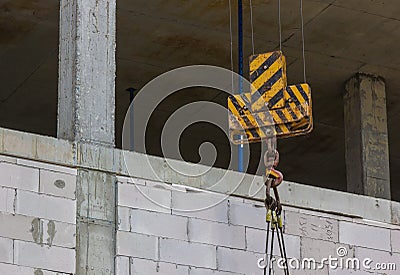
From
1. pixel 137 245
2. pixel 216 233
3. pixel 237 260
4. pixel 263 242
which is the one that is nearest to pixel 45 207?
pixel 137 245

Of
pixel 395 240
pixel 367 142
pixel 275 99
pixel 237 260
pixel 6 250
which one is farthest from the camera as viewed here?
pixel 367 142

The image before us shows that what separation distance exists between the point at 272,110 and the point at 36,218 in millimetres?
2912

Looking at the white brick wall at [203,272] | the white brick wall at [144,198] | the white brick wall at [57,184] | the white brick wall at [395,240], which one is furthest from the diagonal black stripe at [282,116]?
the white brick wall at [57,184]

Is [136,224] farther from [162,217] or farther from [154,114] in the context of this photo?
[154,114]

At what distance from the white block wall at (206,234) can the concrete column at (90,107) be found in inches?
6.9

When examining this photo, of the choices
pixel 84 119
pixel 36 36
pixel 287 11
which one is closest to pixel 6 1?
pixel 36 36

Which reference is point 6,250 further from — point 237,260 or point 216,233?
point 237,260

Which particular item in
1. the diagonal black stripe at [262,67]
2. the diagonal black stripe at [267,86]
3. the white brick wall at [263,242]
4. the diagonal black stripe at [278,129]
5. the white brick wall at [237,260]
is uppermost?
the diagonal black stripe at [262,67]

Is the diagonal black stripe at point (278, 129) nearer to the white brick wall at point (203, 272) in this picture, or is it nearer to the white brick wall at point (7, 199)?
the white brick wall at point (203, 272)

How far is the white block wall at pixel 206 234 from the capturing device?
12094mm

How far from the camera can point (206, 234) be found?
1245 cm

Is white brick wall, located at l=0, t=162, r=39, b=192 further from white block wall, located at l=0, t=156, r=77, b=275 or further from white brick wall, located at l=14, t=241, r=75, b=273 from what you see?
white brick wall, located at l=14, t=241, r=75, b=273

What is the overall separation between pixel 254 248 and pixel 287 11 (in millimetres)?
5131

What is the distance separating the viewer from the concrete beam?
40.2 feet
